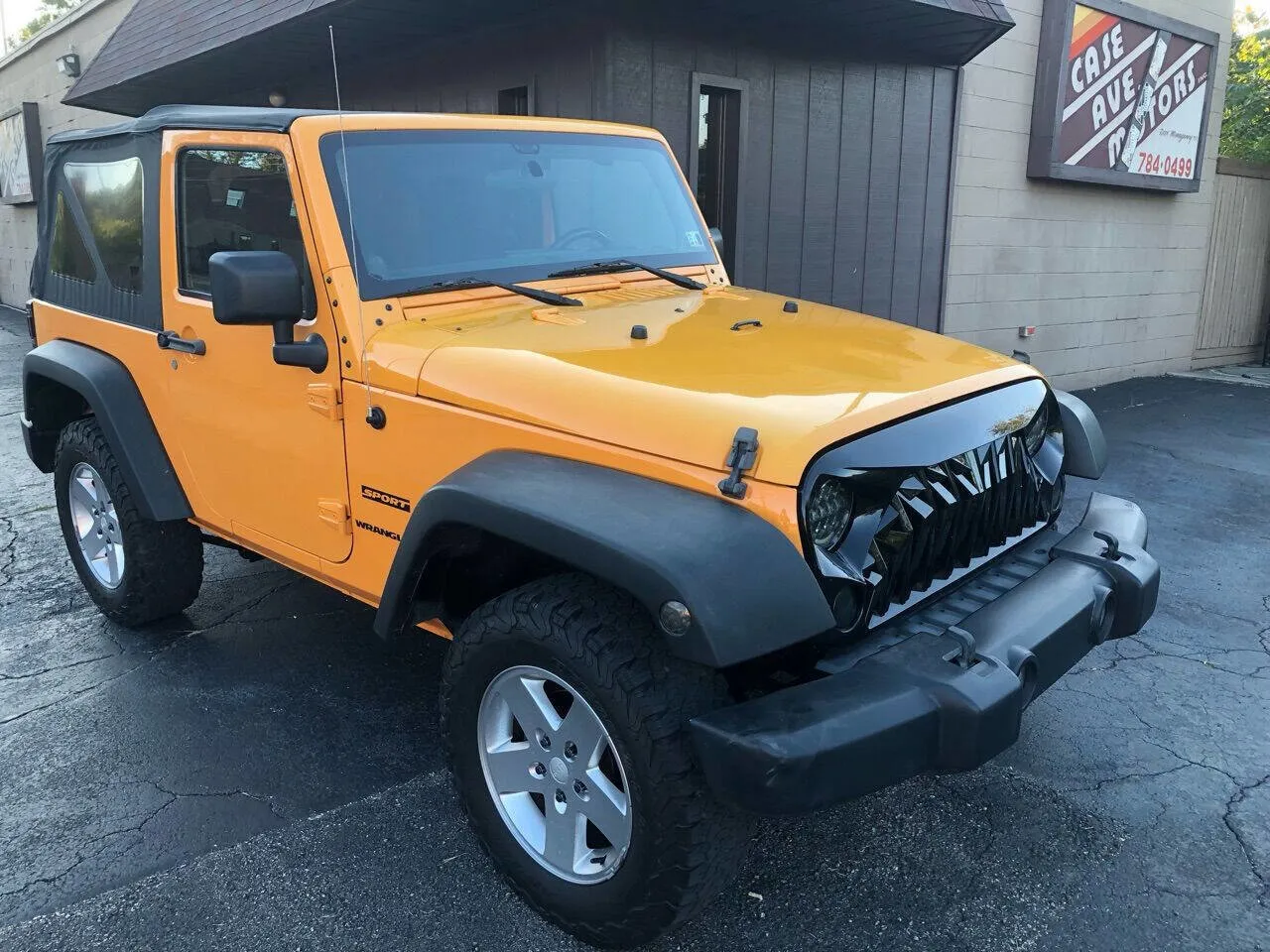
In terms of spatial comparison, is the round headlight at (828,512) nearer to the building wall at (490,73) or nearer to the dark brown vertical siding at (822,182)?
the building wall at (490,73)

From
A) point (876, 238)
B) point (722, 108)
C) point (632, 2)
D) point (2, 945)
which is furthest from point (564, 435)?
point (876, 238)

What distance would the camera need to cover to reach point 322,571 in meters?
3.16

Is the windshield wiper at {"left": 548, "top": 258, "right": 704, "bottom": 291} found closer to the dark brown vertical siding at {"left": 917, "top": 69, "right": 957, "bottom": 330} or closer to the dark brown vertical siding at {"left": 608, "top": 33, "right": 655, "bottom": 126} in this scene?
the dark brown vertical siding at {"left": 608, "top": 33, "right": 655, "bottom": 126}

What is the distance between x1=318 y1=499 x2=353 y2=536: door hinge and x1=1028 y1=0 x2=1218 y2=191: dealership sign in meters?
8.19

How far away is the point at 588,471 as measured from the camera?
227 cm

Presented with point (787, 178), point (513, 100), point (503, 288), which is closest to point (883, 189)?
point (787, 178)

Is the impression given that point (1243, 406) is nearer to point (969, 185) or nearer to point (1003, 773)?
point (969, 185)

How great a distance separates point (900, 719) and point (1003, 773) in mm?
1429

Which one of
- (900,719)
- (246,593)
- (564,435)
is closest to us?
(900,719)

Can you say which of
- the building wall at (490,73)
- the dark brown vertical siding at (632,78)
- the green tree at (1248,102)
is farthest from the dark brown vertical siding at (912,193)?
the green tree at (1248,102)

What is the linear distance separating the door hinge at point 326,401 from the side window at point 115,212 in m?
1.23

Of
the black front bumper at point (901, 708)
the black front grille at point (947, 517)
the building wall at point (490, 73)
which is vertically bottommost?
the black front bumper at point (901, 708)

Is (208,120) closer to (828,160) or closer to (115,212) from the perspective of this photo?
(115,212)

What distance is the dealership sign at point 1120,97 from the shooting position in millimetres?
9016
